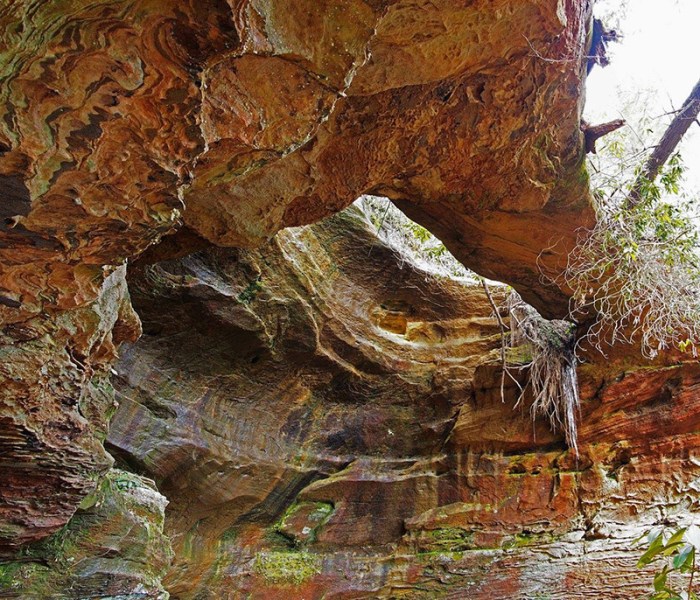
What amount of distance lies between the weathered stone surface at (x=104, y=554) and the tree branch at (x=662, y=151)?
417 cm

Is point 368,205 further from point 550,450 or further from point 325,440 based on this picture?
point 550,450

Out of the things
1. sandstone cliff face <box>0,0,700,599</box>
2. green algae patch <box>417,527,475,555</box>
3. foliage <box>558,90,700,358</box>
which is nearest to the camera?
sandstone cliff face <box>0,0,700,599</box>

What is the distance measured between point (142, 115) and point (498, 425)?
470 centimetres

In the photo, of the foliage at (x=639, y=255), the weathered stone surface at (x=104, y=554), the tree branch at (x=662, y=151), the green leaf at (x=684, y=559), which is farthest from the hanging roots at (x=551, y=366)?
the green leaf at (x=684, y=559)

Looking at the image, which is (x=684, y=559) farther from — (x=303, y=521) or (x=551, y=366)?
(x=303, y=521)

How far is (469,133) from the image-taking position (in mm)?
3596

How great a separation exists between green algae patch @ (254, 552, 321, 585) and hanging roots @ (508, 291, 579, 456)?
2.38 meters

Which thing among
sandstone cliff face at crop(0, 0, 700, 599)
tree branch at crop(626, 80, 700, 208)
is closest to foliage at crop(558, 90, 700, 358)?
tree branch at crop(626, 80, 700, 208)

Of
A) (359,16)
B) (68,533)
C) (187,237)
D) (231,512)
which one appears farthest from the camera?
(231,512)

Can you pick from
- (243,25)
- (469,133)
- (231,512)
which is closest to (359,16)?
(243,25)

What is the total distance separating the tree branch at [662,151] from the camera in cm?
441

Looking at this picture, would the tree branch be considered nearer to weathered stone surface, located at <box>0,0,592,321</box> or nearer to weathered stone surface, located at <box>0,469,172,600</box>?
weathered stone surface, located at <box>0,0,592,321</box>

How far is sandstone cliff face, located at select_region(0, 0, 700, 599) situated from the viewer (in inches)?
77.5

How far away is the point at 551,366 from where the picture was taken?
5.53 metres
